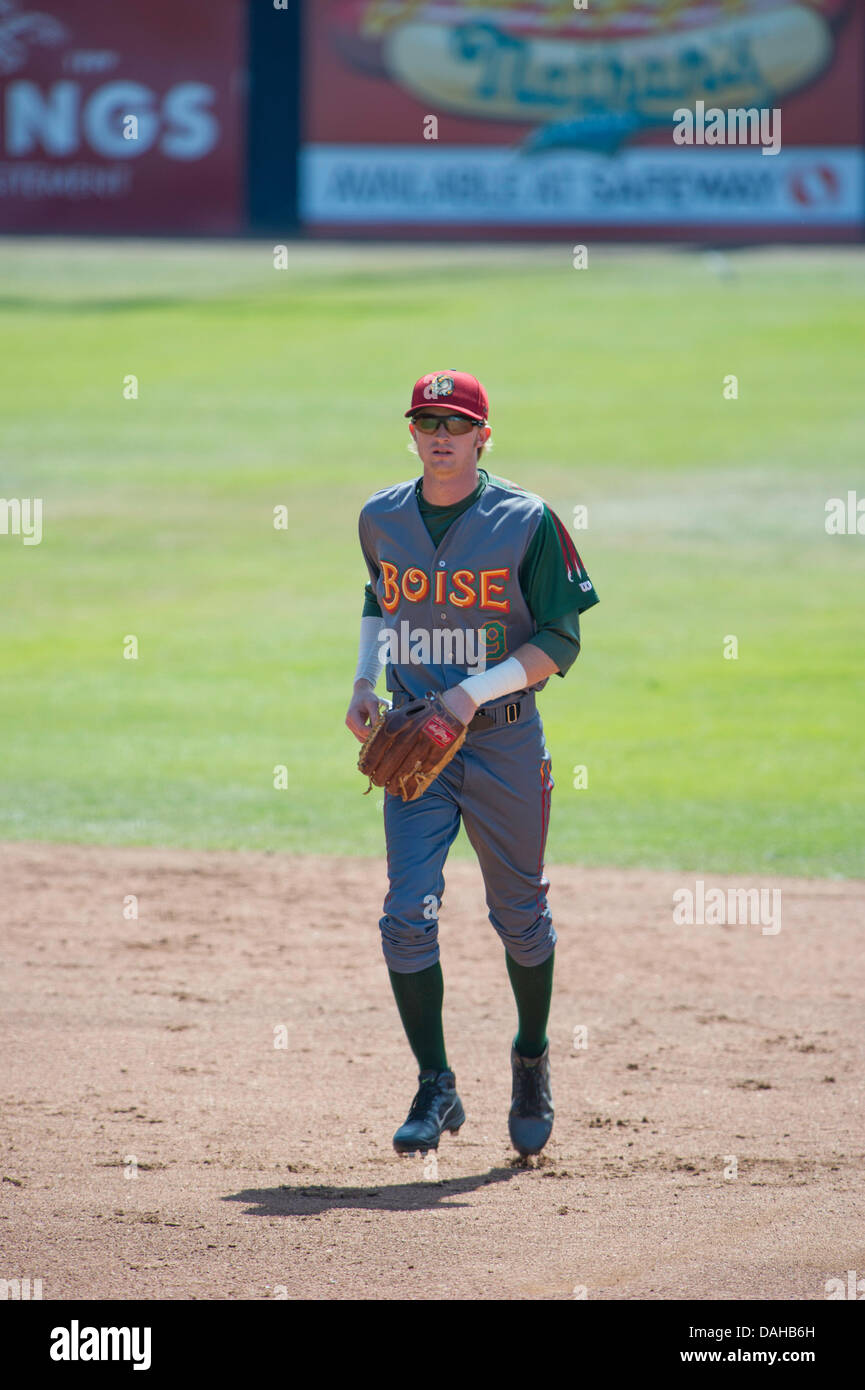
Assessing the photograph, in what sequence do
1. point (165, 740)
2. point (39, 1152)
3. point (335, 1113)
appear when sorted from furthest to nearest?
1. point (165, 740)
2. point (335, 1113)
3. point (39, 1152)

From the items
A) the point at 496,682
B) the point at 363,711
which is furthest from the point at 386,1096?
the point at 496,682

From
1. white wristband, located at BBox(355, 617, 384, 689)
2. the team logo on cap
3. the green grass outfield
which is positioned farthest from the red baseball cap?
the green grass outfield

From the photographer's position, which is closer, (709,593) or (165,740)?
(165,740)

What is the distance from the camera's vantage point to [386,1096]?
554 centimetres

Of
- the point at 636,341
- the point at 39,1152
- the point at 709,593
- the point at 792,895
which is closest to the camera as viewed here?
the point at 39,1152

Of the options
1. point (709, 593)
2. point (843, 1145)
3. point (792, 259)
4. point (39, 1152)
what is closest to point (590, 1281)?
point (843, 1145)

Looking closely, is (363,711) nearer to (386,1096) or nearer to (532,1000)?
(532,1000)

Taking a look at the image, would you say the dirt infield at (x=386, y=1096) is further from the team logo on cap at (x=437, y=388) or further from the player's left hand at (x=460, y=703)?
the team logo on cap at (x=437, y=388)

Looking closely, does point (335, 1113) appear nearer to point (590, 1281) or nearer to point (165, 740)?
point (590, 1281)

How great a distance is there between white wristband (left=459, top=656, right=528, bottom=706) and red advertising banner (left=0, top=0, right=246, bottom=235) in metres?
27.2

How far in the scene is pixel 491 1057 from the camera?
5.95 m

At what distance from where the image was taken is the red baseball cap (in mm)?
4809

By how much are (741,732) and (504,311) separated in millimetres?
19511

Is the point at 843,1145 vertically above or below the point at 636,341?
below
